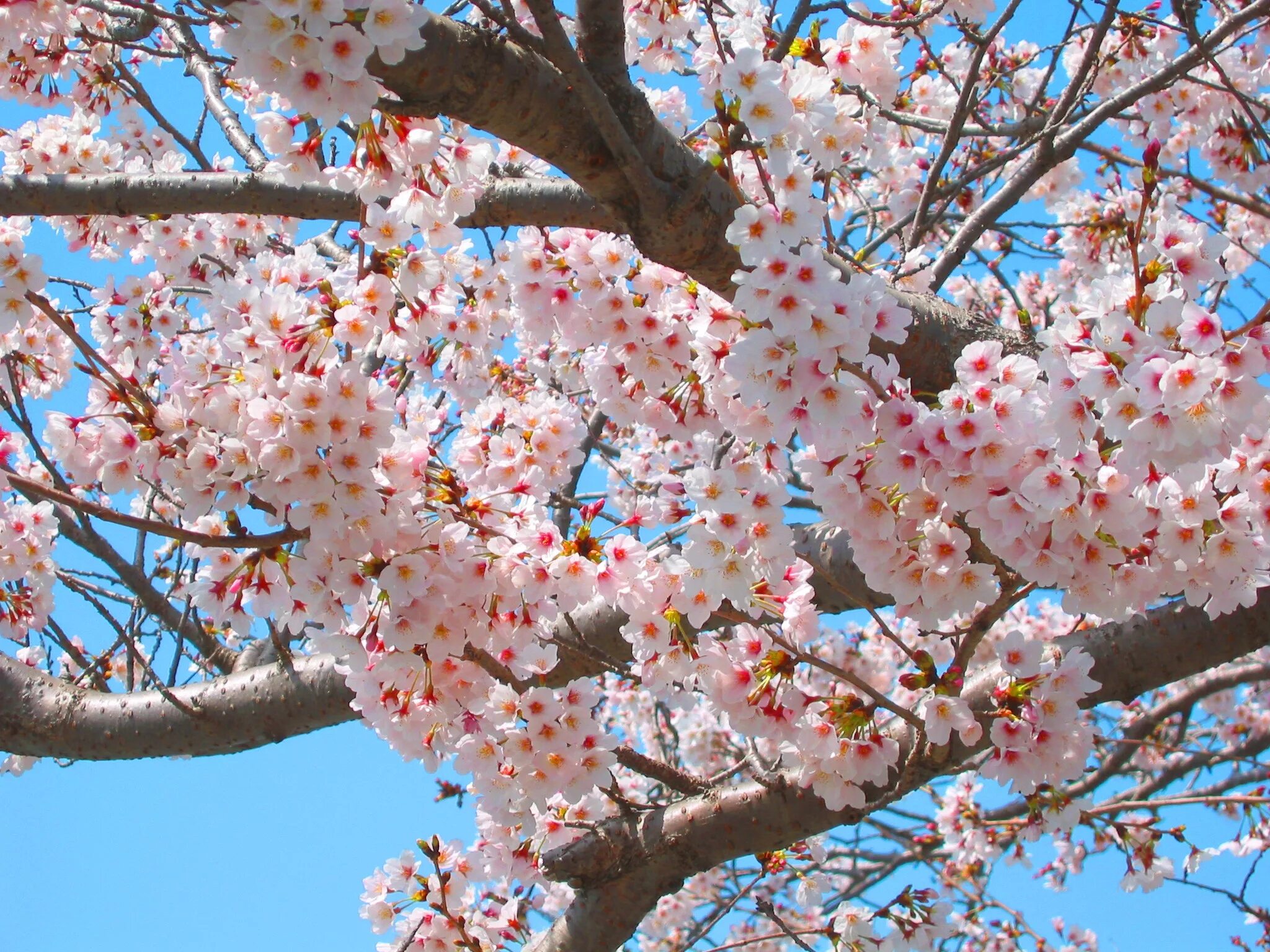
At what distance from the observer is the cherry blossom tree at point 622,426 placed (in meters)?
1.47

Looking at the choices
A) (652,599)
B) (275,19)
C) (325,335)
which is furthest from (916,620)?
(275,19)

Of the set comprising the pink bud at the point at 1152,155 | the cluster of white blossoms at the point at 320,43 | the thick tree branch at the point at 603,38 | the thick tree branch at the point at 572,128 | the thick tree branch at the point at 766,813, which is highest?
the thick tree branch at the point at 603,38

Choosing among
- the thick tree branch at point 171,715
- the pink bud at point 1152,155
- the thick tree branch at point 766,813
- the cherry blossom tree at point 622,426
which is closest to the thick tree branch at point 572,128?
the cherry blossom tree at point 622,426

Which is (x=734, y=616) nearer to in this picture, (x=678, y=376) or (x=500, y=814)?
(x=678, y=376)

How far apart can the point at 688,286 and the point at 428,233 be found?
606 mm

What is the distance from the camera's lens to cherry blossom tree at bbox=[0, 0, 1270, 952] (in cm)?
147

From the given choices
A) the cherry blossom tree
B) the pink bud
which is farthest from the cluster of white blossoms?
the pink bud

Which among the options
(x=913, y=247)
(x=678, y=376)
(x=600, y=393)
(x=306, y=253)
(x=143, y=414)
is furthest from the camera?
(x=913, y=247)

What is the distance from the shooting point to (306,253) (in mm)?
2055

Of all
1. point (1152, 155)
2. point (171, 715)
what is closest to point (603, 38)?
point (1152, 155)

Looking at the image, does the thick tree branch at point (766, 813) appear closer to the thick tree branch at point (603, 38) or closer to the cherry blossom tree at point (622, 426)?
the cherry blossom tree at point (622, 426)

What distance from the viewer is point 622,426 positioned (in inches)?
98.2

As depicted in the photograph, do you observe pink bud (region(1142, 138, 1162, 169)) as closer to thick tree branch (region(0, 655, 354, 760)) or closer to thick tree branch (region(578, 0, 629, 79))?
thick tree branch (region(578, 0, 629, 79))

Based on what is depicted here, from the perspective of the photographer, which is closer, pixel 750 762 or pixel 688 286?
pixel 688 286
